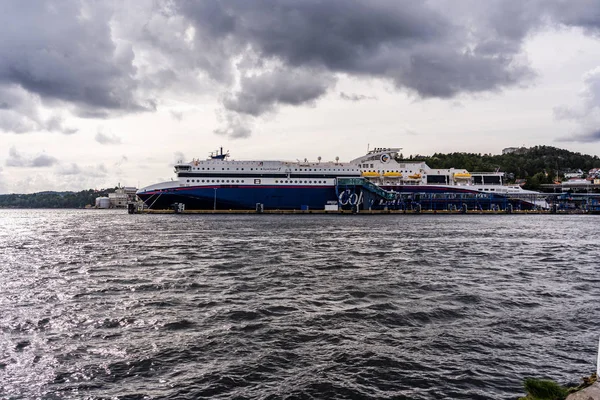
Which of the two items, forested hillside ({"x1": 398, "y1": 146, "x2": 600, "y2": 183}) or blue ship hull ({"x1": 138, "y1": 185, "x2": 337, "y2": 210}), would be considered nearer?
blue ship hull ({"x1": 138, "y1": 185, "x2": 337, "y2": 210})

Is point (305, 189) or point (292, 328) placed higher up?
point (305, 189)

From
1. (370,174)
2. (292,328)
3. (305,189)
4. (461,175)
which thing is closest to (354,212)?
(305,189)

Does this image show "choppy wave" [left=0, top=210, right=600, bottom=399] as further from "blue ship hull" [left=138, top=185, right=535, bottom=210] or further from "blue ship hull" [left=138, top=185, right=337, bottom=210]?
"blue ship hull" [left=138, top=185, right=535, bottom=210]

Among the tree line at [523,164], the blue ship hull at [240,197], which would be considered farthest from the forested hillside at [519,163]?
the blue ship hull at [240,197]

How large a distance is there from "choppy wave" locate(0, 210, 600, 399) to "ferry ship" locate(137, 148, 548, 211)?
165 ft

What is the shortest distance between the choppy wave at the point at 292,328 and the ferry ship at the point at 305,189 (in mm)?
50224

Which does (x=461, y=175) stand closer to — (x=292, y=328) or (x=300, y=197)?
(x=300, y=197)

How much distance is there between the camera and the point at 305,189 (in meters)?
72.4

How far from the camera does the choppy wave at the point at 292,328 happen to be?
22.7ft

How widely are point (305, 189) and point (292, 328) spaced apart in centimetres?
6291

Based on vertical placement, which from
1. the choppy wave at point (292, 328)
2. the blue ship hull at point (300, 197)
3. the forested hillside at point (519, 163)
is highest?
the forested hillside at point (519, 163)

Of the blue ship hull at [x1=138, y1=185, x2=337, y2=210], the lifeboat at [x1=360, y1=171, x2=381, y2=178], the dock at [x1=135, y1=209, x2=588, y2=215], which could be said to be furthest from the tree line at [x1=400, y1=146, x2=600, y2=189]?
the blue ship hull at [x1=138, y1=185, x2=337, y2=210]

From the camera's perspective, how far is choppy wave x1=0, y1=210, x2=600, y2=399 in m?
6.92

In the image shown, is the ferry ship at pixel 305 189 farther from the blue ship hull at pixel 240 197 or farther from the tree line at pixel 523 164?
the tree line at pixel 523 164
